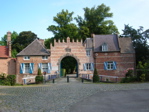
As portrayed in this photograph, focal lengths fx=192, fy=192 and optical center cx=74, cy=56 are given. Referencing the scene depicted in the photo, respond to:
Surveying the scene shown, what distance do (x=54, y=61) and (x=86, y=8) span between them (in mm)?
22990

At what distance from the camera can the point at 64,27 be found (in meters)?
43.5

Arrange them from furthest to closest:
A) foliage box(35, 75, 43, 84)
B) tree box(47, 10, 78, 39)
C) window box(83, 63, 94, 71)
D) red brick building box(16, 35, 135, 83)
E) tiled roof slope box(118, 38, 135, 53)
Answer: tree box(47, 10, 78, 39) → window box(83, 63, 94, 71) → tiled roof slope box(118, 38, 135, 53) → red brick building box(16, 35, 135, 83) → foliage box(35, 75, 43, 84)

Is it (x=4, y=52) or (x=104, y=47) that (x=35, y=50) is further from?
(x=104, y=47)

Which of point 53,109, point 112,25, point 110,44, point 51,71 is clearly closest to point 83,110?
point 53,109

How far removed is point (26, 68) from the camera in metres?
30.5

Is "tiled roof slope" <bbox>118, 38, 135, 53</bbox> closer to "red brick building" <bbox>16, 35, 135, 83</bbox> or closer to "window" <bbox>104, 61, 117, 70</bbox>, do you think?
"red brick building" <bbox>16, 35, 135, 83</bbox>

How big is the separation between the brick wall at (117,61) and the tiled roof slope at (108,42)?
854mm

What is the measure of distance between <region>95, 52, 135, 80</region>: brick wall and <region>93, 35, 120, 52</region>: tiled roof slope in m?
0.85

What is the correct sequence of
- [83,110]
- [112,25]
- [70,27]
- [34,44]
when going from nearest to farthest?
[83,110], [34,44], [70,27], [112,25]

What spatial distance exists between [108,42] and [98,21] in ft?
52.8

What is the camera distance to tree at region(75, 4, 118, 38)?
45625 mm

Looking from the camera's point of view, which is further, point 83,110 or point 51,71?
point 51,71

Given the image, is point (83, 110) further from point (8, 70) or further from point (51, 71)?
point (8, 70)

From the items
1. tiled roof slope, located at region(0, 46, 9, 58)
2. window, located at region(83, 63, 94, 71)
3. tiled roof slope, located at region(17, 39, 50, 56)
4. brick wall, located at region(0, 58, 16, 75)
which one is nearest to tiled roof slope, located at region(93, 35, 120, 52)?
window, located at region(83, 63, 94, 71)
